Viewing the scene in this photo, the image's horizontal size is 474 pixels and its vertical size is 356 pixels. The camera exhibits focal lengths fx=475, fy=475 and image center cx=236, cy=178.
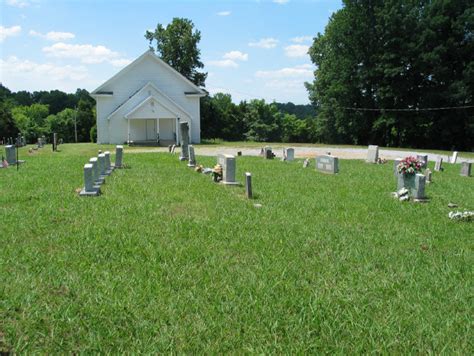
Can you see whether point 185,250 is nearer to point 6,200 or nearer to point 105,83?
point 6,200

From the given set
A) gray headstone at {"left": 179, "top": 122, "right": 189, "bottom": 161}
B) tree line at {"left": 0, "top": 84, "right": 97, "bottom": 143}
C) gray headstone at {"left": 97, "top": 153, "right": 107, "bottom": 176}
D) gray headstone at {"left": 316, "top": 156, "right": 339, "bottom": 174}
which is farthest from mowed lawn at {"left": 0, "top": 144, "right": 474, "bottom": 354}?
tree line at {"left": 0, "top": 84, "right": 97, "bottom": 143}

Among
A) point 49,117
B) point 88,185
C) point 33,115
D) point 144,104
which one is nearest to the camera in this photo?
point 88,185

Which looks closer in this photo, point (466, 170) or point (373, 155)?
point (466, 170)

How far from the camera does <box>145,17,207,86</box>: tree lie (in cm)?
5109

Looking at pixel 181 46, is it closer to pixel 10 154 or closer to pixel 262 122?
pixel 262 122

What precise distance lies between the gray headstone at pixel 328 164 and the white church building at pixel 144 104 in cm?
2293

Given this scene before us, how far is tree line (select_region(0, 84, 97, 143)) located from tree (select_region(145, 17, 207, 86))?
11383 millimetres

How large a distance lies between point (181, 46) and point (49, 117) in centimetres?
3711

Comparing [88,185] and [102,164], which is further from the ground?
[102,164]

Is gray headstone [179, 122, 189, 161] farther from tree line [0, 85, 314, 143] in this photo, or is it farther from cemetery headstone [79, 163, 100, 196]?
tree line [0, 85, 314, 143]

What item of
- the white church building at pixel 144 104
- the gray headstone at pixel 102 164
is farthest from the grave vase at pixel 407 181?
the white church building at pixel 144 104

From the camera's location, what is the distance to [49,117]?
257ft

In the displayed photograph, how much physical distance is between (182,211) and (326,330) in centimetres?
532

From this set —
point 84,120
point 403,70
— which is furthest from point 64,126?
point 403,70
